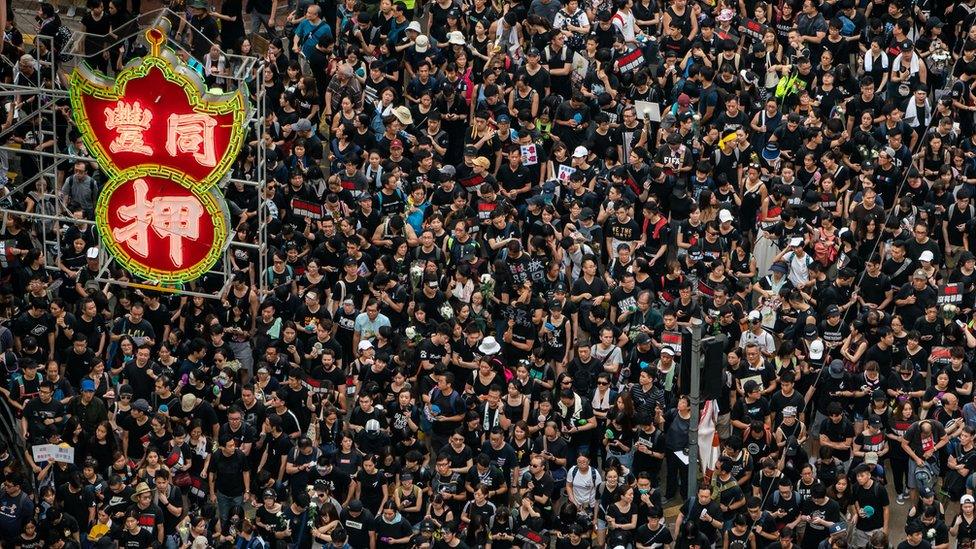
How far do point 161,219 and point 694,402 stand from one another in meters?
7.07

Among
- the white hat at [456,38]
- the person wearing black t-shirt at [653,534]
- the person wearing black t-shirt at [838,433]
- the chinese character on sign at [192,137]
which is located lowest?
the person wearing black t-shirt at [653,534]

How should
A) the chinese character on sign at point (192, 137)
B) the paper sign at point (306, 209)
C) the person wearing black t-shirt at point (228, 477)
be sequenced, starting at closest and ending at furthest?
the chinese character on sign at point (192, 137)
the person wearing black t-shirt at point (228, 477)
the paper sign at point (306, 209)

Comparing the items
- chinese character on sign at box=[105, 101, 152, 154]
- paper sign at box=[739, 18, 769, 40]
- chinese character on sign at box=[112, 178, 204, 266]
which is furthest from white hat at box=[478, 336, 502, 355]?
paper sign at box=[739, 18, 769, 40]

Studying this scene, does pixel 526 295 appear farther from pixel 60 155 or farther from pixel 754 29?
pixel 754 29

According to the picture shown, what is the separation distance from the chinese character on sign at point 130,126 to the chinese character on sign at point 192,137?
0.33 meters

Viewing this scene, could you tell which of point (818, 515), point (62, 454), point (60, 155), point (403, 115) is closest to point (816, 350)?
point (818, 515)

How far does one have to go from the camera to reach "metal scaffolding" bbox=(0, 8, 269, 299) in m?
29.1

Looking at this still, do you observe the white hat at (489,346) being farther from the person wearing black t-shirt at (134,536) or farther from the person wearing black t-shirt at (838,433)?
the person wearing black t-shirt at (134,536)

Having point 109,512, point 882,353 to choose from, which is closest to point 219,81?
point 109,512

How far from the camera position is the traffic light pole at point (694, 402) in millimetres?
28609

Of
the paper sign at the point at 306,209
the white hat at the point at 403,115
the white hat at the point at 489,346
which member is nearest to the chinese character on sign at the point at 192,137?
the white hat at the point at 489,346

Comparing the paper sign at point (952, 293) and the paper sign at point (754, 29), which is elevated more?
the paper sign at point (754, 29)

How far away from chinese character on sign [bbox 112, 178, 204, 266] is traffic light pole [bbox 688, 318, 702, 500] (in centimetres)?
632

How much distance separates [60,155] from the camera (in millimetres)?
29672
